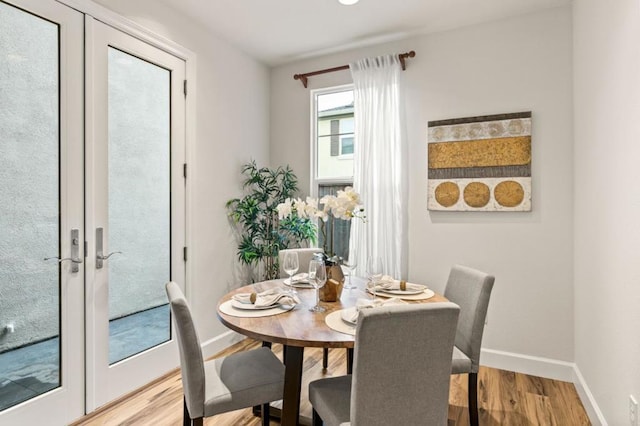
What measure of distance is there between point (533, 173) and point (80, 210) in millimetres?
3159

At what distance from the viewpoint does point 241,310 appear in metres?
1.78

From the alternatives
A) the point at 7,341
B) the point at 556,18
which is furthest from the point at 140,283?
the point at 556,18

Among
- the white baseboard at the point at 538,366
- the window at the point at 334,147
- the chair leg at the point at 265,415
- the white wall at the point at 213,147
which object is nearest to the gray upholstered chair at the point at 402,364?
the chair leg at the point at 265,415

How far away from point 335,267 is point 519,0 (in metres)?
2.39

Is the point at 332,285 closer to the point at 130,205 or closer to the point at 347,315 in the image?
the point at 347,315

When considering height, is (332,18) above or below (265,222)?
above

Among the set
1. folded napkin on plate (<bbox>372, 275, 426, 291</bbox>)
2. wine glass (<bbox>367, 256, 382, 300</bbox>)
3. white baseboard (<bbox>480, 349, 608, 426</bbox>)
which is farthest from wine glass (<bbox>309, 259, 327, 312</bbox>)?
white baseboard (<bbox>480, 349, 608, 426</bbox>)

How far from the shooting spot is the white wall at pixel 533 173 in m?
2.74

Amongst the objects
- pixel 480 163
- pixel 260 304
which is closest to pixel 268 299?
pixel 260 304

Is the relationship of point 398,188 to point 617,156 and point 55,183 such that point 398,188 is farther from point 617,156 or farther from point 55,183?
point 55,183

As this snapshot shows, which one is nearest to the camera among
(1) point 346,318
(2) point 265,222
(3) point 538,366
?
(1) point 346,318

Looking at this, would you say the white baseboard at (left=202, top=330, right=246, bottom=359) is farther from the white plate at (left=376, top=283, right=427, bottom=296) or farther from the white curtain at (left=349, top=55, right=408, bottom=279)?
the white plate at (left=376, top=283, right=427, bottom=296)

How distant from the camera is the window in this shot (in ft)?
12.0

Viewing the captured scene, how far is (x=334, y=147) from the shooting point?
3.74 meters
